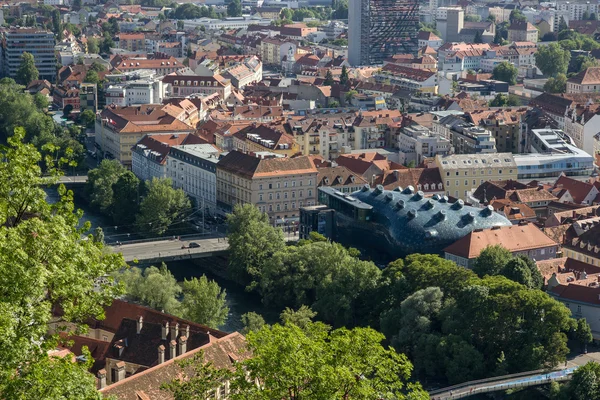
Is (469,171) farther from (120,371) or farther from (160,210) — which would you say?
(120,371)

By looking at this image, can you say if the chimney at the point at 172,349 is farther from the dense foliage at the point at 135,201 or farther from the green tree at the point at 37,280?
the dense foliage at the point at 135,201

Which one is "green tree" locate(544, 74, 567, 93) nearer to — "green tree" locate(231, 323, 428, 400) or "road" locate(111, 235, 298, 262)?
"road" locate(111, 235, 298, 262)

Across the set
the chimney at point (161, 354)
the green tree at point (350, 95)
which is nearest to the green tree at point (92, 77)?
the green tree at point (350, 95)

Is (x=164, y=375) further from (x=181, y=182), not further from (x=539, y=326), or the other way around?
(x=181, y=182)

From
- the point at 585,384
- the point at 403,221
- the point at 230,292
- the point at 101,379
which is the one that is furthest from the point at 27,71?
the point at 101,379

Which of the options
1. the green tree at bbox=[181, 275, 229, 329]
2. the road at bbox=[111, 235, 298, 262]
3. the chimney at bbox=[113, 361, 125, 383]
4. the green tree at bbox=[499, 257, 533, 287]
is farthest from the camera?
the road at bbox=[111, 235, 298, 262]

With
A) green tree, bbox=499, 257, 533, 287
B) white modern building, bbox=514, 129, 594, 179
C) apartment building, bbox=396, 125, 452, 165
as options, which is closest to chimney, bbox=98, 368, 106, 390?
green tree, bbox=499, 257, 533, 287

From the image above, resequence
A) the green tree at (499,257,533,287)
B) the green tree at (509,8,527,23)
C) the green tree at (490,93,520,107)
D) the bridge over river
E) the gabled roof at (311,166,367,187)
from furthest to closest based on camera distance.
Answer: the green tree at (509,8,527,23) < the green tree at (490,93,520,107) < the gabled roof at (311,166,367,187) < the green tree at (499,257,533,287) < the bridge over river

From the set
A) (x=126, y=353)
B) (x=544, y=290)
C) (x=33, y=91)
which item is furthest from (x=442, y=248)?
(x=33, y=91)
